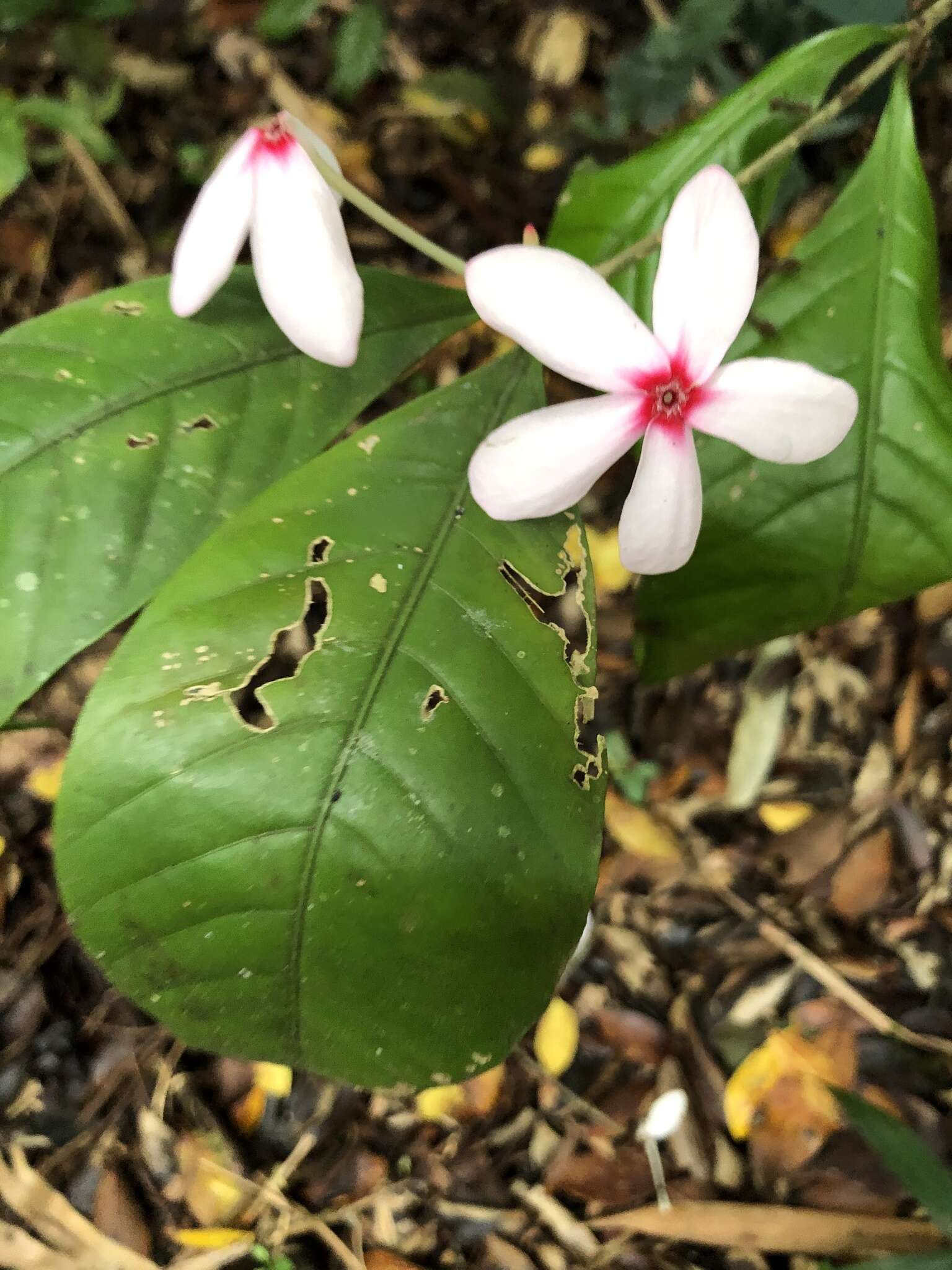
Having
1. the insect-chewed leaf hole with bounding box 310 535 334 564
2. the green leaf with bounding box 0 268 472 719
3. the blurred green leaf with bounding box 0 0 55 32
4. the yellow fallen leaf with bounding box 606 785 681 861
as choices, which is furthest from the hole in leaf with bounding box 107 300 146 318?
the yellow fallen leaf with bounding box 606 785 681 861

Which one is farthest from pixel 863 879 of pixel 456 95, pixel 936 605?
pixel 456 95

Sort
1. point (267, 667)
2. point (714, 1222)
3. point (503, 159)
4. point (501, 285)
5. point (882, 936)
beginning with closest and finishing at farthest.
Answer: point (501, 285)
point (267, 667)
point (714, 1222)
point (882, 936)
point (503, 159)

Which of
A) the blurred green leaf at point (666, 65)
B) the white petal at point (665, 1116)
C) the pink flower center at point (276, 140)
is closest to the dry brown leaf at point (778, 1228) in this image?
the white petal at point (665, 1116)

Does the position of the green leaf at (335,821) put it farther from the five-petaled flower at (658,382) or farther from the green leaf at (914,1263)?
the green leaf at (914,1263)

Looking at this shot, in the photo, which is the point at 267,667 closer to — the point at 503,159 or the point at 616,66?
the point at 616,66

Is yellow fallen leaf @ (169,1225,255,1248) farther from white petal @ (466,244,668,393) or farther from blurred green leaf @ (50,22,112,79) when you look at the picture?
blurred green leaf @ (50,22,112,79)

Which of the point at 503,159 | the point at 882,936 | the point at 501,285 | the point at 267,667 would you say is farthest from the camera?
the point at 503,159

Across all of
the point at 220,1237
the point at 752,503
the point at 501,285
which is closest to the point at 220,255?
the point at 501,285
